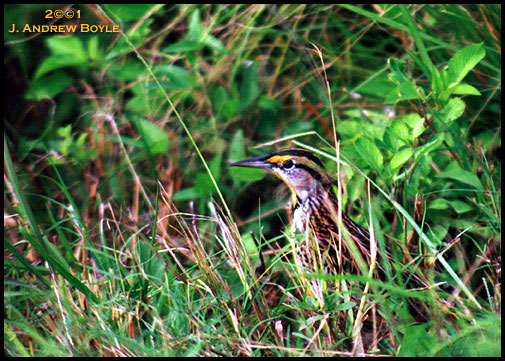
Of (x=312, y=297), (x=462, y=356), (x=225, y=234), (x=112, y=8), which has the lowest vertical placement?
(x=462, y=356)

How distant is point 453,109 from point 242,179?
3.76ft

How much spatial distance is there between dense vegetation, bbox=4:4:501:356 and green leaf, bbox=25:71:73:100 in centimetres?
2

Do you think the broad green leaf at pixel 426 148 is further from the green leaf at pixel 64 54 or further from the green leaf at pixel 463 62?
the green leaf at pixel 64 54

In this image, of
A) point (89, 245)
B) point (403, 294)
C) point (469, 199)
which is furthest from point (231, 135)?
point (403, 294)

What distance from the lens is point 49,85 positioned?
3.98 m

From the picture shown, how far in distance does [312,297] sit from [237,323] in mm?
300

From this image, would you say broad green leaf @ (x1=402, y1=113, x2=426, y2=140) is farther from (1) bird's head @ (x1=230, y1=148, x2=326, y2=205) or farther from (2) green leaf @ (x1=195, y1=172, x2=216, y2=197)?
(2) green leaf @ (x1=195, y1=172, x2=216, y2=197)

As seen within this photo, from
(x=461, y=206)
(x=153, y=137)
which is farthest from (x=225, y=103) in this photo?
(x=461, y=206)

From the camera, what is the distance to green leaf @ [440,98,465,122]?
256 cm

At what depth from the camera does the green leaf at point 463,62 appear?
256cm

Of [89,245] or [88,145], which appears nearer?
[89,245]

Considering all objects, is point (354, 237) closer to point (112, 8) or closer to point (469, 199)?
point (469, 199)

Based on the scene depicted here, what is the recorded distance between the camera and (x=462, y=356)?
6.17 feet

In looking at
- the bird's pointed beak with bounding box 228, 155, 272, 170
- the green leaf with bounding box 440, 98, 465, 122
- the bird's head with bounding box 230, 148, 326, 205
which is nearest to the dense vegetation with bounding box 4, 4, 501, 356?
the green leaf with bounding box 440, 98, 465, 122
